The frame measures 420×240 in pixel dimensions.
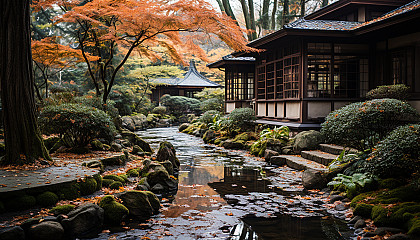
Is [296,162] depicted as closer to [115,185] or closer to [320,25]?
[115,185]

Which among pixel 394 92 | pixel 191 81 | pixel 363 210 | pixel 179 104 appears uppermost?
pixel 191 81

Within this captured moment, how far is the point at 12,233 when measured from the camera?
4.39 metres

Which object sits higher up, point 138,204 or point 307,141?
point 307,141

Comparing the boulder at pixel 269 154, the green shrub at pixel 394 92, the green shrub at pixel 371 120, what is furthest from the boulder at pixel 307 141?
the green shrub at pixel 371 120

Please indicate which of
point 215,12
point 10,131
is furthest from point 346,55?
point 10,131

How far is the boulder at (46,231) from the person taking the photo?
15.0ft

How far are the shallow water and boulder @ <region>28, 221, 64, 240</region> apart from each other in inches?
24.5

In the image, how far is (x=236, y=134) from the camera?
17.1 metres

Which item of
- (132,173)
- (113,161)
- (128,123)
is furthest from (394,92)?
(128,123)

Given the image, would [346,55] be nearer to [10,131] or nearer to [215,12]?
[215,12]

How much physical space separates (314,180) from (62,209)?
542 cm

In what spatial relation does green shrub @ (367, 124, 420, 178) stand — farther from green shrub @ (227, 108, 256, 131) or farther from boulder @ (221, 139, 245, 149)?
green shrub @ (227, 108, 256, 131)

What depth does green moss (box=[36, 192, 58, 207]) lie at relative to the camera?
5.52 meters

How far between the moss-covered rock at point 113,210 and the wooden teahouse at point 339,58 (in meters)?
8.74
